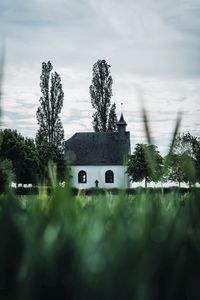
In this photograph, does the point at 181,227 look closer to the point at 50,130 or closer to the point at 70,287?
the point at 70,287

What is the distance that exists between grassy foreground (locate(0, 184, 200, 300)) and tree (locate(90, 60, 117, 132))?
76463 millimetres

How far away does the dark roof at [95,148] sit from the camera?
9631 centimetres

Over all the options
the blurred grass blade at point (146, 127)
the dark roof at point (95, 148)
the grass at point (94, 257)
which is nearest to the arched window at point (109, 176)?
the dark roof at point (95, 148)

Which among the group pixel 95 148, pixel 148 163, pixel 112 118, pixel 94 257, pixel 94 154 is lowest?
pixel 94 257

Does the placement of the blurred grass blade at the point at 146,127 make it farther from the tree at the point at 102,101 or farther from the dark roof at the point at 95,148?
the dark roof at the point at 95,148

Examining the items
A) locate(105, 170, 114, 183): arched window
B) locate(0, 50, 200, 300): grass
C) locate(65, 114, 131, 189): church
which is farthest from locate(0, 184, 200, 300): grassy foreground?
locate(105, 170, 114, 183): arched window

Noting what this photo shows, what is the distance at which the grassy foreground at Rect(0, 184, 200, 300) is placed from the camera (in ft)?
3.89

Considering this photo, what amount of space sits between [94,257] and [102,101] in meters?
77.4

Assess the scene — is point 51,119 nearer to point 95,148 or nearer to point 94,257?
point 95,148

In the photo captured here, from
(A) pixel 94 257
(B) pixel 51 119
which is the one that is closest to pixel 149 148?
(A) pixel 94 257

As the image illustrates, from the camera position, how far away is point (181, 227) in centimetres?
137

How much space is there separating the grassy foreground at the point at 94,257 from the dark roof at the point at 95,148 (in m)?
93.4

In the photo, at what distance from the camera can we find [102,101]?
78250 millimetres

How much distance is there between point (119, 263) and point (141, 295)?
86 mm
